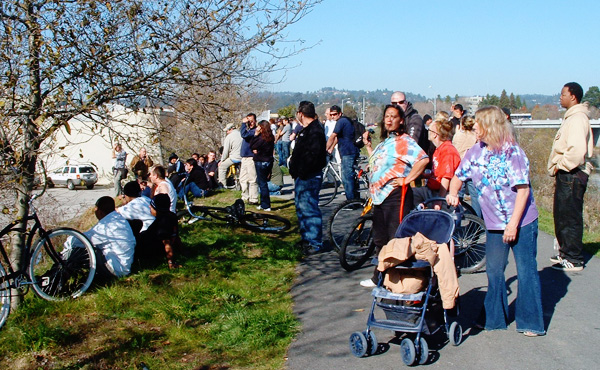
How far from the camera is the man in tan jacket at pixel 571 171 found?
7.34 meters

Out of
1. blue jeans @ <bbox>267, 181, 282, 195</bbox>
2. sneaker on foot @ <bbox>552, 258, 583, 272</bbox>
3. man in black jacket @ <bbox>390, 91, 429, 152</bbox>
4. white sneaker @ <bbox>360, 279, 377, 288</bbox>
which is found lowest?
sneaker on foot @ <bbox>552, 258, 583, 272</bbox>

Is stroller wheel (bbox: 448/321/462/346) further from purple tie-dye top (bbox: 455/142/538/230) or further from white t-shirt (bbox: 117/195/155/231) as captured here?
white t-shirt (bbox: 117/195/155/231)

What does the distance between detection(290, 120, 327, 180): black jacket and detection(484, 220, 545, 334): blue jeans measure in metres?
3.53

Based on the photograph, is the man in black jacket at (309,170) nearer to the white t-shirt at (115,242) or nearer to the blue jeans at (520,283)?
the white t-shirt at (115,242)

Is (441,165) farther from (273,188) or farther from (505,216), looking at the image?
(273,188)

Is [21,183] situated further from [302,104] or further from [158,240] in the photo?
[302,104]

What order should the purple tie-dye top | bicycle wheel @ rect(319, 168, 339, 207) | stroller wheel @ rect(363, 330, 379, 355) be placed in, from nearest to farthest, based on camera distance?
1. stroller wheel @ rect(363, 330, 379, 355)
2. the purple tie-dye top
3. bicycle wheel @ rect(319, 168, 339, 207)

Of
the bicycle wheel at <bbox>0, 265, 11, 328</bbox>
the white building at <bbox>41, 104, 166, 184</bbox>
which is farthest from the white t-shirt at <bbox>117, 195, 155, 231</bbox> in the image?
the bicycle wheel at <bbox>0, 265, 11, 328</bbox>

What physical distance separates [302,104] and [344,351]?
14.2ft

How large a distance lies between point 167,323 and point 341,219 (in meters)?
3.51

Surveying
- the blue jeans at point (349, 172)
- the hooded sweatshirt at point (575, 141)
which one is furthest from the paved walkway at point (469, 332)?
the blue jeans at point (349, 172)

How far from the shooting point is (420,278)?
5.14 meters

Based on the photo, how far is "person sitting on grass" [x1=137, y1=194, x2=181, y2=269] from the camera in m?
7.63

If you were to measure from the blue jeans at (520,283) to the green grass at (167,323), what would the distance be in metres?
1.83
